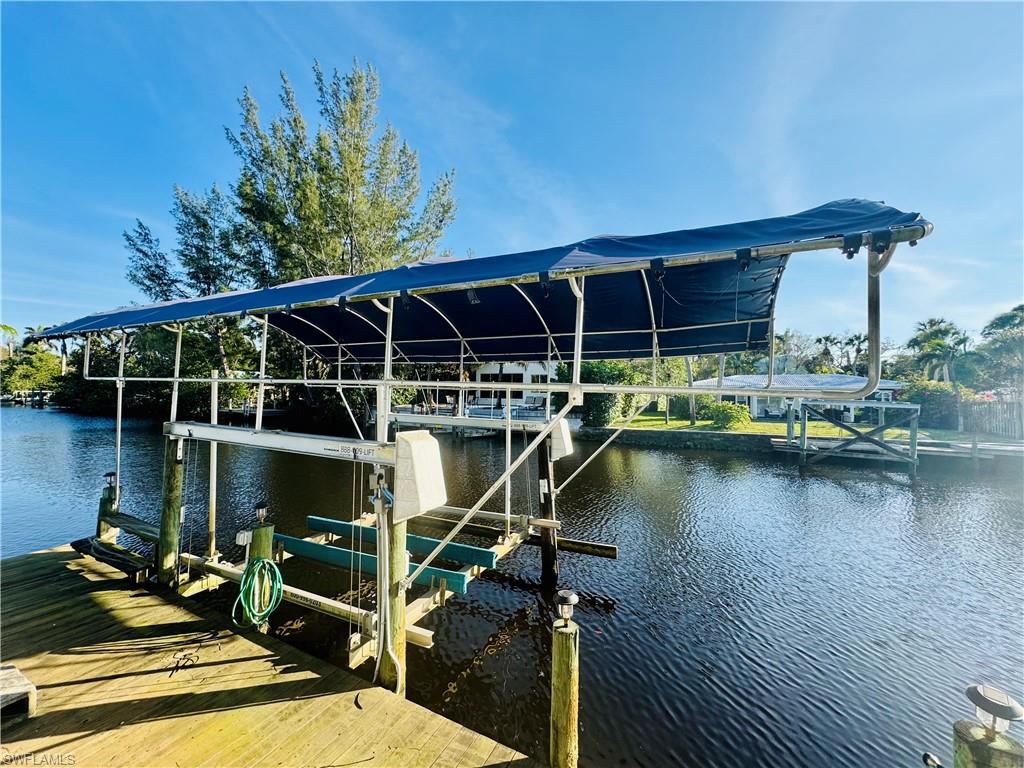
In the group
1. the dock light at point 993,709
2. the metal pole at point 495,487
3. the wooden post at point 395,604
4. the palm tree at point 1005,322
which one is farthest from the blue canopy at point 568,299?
the palm tree at point 1005,322

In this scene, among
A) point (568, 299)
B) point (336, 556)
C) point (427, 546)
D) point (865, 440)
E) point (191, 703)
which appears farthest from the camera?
point (865, 440)

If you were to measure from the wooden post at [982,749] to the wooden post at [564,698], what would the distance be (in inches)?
76.3

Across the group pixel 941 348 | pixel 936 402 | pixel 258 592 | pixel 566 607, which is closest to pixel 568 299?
pixel 566 607

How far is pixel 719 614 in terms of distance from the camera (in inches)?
223

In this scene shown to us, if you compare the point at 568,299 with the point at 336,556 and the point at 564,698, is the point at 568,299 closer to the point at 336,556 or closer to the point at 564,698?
the point at 564,698

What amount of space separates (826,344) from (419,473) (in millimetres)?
61321

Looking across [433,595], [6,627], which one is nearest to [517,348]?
[433,595]

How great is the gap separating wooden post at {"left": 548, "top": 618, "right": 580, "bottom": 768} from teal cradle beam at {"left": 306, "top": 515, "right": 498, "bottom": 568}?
2.58 metres

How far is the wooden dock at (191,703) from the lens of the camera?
2576mm

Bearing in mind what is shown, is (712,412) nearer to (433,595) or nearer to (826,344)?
(433,595)

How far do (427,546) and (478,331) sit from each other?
3.25 metres

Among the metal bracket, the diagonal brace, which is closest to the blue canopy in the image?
the metal bracket

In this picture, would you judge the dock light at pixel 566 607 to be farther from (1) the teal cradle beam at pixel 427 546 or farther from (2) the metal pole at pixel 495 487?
(1) the teal cradle beam at pixel 427 546

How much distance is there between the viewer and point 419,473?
308 centimetres
